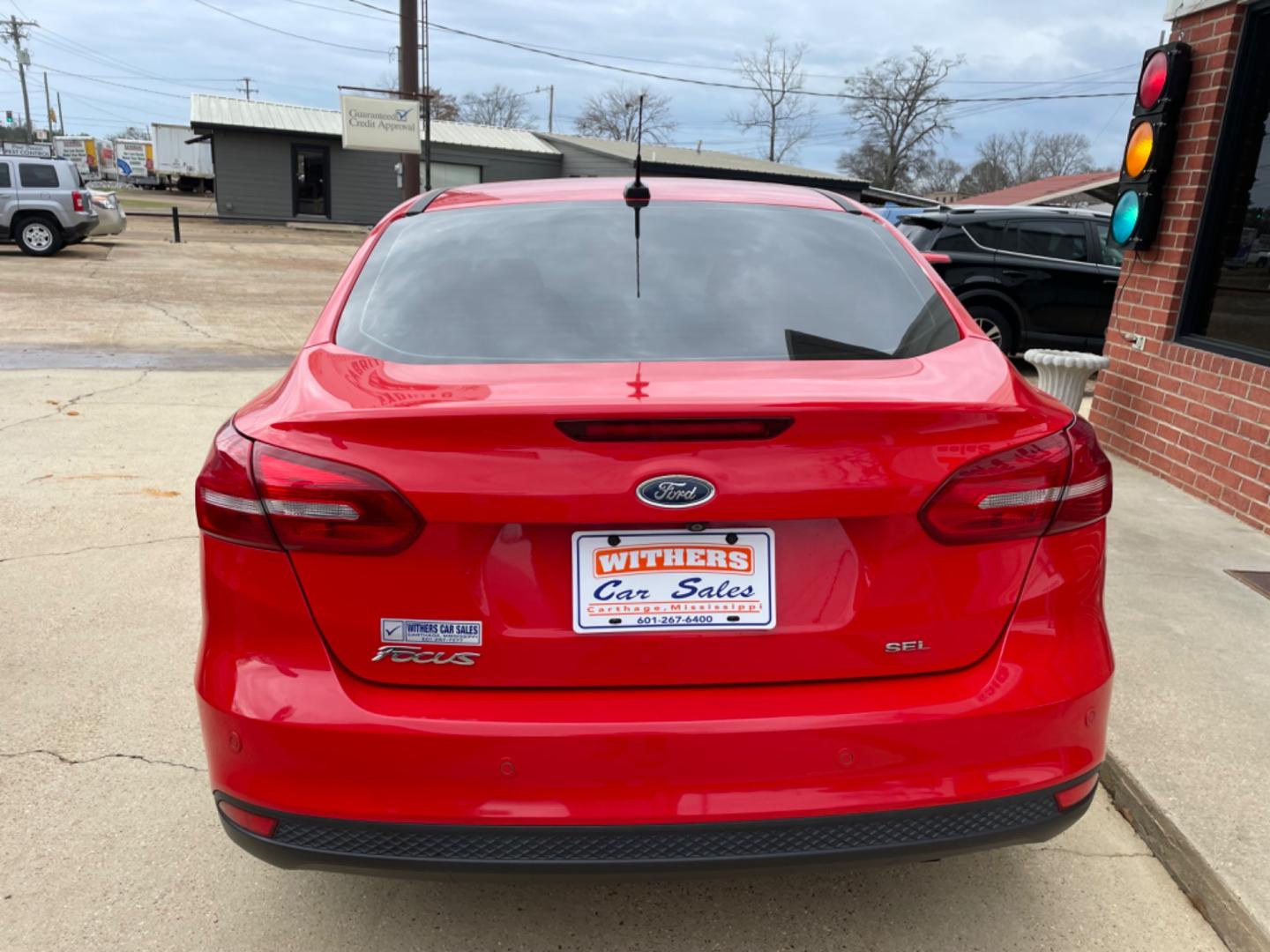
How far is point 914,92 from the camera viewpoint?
2240 inches

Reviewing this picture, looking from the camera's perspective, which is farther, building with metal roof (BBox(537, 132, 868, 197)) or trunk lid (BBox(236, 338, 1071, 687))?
building with metal roof (BBox(537, 132, 868, 197))

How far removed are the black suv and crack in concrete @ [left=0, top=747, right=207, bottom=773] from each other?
9005mm

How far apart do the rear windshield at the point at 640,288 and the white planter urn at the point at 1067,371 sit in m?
4.74

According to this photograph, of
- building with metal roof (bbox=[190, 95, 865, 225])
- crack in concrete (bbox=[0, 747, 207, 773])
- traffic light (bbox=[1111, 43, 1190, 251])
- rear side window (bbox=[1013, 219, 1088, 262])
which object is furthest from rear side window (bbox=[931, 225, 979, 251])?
building with metal roof (bbox=[190, 95, 865, 225])

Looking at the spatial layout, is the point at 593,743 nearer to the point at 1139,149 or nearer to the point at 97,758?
the point at 97,758

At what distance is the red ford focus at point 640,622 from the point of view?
1742 mm

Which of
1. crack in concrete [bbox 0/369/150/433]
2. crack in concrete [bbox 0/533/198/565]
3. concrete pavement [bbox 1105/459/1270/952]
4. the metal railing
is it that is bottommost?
the metal railing

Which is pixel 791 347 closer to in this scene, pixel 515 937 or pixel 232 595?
pixel 232 595

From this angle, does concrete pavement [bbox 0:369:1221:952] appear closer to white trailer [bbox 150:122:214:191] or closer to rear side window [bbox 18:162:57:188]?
rear side window [bbox 18:162:57:188]

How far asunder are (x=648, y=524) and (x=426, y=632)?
0.45 metres

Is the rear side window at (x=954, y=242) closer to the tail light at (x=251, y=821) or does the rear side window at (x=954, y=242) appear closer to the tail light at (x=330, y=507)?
the tail light at (x=330, y=507)

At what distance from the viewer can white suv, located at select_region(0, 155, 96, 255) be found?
1989cm

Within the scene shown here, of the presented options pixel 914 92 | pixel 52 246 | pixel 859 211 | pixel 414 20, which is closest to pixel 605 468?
pixel 859 211

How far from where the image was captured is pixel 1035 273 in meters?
10.2
